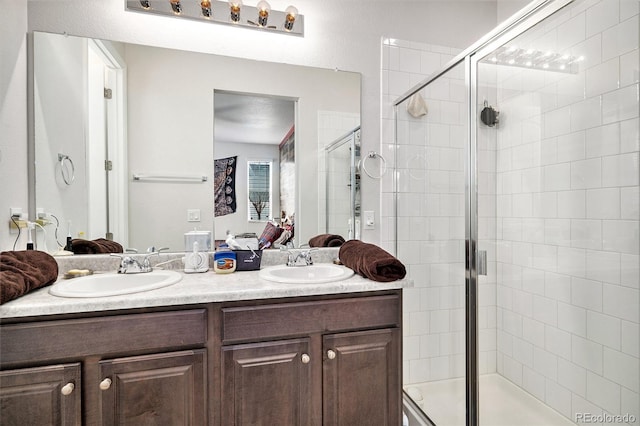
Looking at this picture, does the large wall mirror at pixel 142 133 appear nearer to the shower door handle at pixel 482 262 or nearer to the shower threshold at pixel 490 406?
the shower door handle at pixel 482 262

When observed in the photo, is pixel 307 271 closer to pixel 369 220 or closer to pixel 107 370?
pixel 369 220

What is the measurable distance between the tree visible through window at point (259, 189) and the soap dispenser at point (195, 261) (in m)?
0.34

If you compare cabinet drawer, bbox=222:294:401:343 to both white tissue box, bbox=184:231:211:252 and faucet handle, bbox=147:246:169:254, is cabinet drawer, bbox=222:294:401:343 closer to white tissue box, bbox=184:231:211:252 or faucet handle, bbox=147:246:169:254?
white tissue box, bbox=184:231:211:252

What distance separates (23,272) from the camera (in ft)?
3.84

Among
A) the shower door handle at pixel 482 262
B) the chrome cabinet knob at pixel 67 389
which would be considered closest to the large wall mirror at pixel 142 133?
the chrome cabinet knob at pixel 67 389

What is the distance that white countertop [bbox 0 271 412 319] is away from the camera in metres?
1.06

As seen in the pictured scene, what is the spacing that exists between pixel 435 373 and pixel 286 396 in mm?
1192

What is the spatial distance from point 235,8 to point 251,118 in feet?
1.87

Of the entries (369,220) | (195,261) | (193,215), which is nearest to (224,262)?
(195,261)

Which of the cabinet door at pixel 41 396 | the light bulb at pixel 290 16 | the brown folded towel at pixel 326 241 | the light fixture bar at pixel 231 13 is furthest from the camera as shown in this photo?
the brown folded towel at pixel 326 241

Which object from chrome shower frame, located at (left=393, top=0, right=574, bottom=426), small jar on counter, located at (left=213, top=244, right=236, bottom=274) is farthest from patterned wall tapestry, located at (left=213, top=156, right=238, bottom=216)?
chrome shower frame, located at (left=393, top=0, right=574, bottom=426)

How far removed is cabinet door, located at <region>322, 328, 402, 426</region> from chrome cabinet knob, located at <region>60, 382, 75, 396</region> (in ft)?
2.88

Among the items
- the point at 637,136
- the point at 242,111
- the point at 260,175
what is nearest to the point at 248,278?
the point at 260,175

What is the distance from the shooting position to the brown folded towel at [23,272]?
106cm
